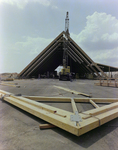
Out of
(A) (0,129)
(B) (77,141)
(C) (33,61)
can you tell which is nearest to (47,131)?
(B) (77,141)

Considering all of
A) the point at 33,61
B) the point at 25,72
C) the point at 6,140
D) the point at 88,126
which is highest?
the point at 33,61

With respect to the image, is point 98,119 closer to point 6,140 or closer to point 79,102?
point 6,140

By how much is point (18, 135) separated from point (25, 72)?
127 ft

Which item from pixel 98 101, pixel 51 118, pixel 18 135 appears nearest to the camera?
pixel 18 135

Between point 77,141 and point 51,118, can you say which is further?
point 51,118

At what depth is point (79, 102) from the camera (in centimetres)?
587

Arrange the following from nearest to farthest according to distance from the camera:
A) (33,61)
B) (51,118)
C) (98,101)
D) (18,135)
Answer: (18,135), (51,118), (98,101), (33,61)

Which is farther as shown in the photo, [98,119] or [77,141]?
[98,119]

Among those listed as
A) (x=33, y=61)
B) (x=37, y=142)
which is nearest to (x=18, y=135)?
(x=37, y=142)

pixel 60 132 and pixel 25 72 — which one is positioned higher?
pixel 25 72

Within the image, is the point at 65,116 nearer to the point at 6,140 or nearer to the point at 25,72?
the point at 6,140

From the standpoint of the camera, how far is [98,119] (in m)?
2.91

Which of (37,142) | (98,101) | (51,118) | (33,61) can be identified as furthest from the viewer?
(33,61)

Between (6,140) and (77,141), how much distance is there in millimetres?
1786
